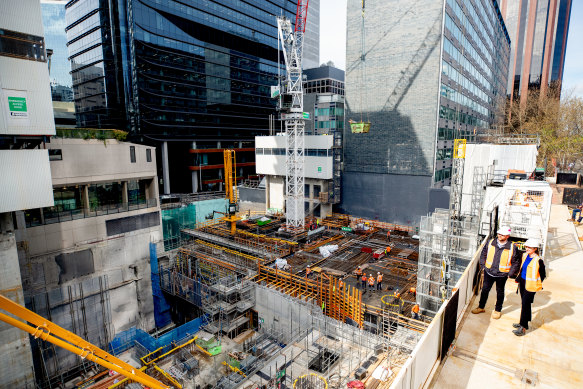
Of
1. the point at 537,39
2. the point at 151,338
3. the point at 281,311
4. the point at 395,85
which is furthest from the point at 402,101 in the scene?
the point at 537,39

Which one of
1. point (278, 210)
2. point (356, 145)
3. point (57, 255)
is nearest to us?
point (57, 255)

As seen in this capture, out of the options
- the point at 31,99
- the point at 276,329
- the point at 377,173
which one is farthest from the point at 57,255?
the point at 377,173

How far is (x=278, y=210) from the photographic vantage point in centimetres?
4306

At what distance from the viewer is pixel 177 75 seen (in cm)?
5494

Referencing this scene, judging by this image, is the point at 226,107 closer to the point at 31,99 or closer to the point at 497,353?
the point at 31,99

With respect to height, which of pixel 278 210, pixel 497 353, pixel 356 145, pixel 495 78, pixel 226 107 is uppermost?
pixel 495 78

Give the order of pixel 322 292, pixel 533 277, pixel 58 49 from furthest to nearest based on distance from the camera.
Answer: pixel 58 49, pixel 322 292, pixel 533 277

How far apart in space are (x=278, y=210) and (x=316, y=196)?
6040 mm

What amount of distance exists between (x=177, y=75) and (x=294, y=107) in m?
31.0

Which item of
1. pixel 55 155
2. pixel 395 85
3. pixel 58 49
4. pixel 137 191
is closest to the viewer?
pixel 55 155

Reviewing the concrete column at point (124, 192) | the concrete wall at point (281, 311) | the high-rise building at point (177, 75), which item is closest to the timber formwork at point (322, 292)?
the concrete wall at point (281, 311)

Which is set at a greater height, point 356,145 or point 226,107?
point 226,107

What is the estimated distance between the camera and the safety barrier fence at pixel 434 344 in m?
4.80

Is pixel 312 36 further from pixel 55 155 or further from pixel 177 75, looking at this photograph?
pixel 55 155
